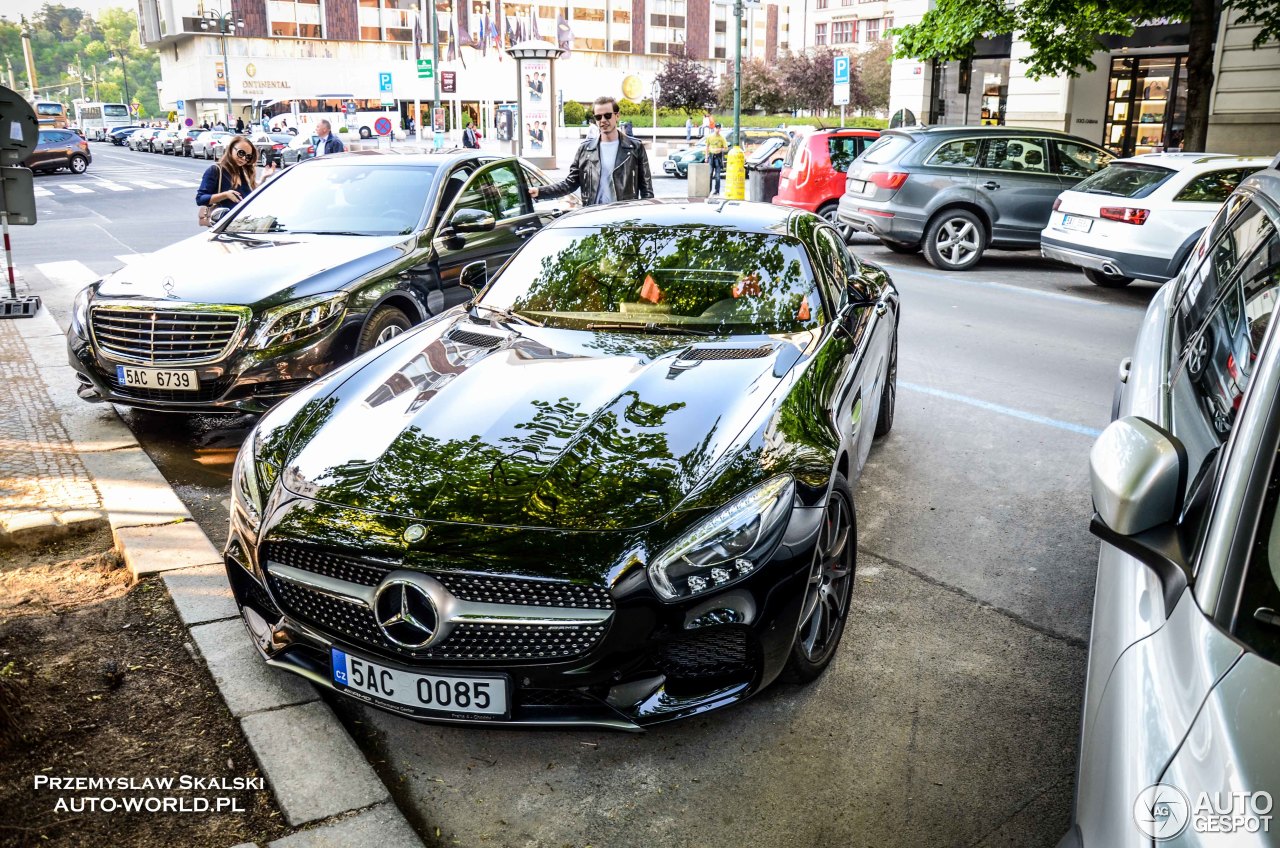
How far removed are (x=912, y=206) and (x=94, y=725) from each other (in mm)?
11801

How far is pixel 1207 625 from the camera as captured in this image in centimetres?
168

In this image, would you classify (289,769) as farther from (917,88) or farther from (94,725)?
(917,88)

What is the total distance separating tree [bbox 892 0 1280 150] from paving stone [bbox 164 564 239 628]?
1600 cm

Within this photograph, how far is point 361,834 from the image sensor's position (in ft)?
9.16

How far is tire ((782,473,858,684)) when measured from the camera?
11.1 feet

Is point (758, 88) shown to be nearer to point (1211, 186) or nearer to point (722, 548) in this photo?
point (1211, 186)

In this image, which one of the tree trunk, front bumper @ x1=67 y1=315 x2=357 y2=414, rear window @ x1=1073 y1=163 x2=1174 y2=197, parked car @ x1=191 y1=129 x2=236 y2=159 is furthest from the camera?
parked car @ x1=191 y1=129 x2=236 y2=159

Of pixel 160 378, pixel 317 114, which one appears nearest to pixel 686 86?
pixel 317 114

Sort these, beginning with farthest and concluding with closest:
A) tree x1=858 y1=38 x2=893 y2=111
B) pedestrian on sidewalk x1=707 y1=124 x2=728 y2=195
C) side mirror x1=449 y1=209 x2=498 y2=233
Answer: tree x1=858 y1=38 x2=893 y2=111 < pedestrian on sidewalk x1=707 y1=124 x2=728 y2=195 < side mirror x1=449 y1=209 x2=498 y2=233

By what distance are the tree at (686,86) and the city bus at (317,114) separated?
21.7 m

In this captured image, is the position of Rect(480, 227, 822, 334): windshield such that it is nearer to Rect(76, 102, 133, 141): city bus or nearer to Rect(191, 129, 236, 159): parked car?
Rect(191, 129, 236, 159): parked car

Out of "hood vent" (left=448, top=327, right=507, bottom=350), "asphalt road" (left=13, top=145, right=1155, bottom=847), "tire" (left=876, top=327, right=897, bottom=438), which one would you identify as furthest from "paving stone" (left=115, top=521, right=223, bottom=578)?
"tire" (left=876, top=327, right=897, bottom=438)

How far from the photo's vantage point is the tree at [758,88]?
75688 mm

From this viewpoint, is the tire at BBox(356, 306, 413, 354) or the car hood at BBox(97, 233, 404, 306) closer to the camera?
the car hood at BBox(97, 233, 404, 306)
